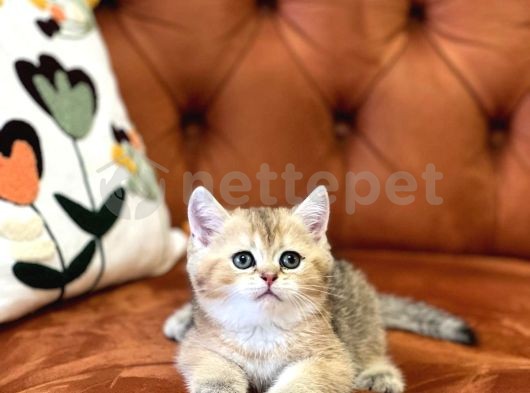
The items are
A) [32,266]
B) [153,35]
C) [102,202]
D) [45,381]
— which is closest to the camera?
[45,381]

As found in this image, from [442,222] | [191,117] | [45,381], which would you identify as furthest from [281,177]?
[45,381]

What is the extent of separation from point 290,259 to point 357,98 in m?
0.55

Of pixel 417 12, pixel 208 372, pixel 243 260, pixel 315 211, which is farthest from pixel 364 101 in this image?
pixel 208 372

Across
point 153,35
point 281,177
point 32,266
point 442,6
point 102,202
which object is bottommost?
point 32,266

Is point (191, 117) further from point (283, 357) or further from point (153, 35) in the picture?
point (283, 357)

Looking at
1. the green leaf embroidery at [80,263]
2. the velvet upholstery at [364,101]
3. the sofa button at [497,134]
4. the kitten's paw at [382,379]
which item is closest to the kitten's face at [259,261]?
the kitten's paw at [382,379]

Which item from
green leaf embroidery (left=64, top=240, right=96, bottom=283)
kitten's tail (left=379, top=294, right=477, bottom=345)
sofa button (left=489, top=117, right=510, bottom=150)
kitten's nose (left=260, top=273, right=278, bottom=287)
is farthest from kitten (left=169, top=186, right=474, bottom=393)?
sofa button (left=489, top=117, right=510, bottom=150)

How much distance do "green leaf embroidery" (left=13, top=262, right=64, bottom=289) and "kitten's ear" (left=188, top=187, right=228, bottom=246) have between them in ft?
0.80

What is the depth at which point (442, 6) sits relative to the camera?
119 centimetres

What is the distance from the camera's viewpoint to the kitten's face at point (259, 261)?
734 millimetres

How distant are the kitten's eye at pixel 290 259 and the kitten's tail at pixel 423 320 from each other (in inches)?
9.9

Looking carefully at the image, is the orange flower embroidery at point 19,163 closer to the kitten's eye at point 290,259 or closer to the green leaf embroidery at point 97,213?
the green leaf embroidery at point 97,213

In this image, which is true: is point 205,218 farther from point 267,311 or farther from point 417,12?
point 417,12

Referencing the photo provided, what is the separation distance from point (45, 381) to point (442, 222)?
78 cm
